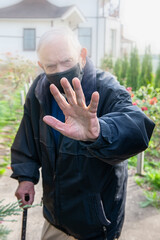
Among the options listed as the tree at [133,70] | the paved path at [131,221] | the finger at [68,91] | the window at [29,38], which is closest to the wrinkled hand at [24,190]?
the paved path at [131,221]

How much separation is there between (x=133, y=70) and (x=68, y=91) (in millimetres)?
12452

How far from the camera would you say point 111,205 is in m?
1.78

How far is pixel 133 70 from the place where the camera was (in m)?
13.2

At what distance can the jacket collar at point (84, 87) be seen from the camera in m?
1.71

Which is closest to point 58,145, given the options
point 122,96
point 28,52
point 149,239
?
point 122,96

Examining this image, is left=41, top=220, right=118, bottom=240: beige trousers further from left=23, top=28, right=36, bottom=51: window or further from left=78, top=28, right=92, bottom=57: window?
left=78, top=28, right=92, bottom=57: window

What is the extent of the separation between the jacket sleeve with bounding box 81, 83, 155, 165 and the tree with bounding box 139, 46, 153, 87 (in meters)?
11.4

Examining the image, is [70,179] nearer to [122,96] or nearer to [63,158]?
[63,158]

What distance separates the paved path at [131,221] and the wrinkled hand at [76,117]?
1810 mm

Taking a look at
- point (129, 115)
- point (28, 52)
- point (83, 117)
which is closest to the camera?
point (83, 117)

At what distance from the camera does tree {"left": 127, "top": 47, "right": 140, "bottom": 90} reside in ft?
43.0

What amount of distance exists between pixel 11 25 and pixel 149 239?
21017 millimetres

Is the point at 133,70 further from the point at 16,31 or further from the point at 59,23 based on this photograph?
the point at 16,31

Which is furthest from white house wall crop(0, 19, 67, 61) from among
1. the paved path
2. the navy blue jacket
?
the navy blue jacket
